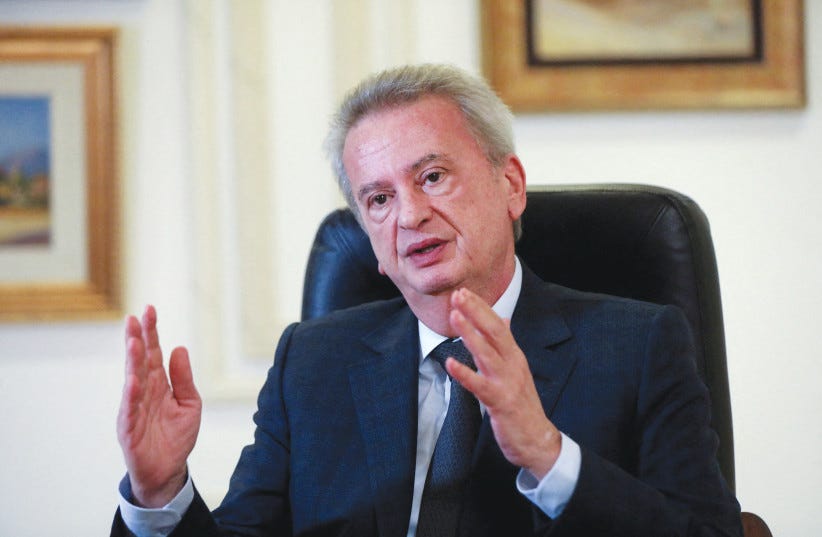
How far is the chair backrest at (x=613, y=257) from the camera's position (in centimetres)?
158

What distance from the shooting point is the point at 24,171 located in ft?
8.73

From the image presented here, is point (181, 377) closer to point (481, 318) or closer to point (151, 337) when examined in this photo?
point (151, 337)

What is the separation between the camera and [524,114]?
2643mm

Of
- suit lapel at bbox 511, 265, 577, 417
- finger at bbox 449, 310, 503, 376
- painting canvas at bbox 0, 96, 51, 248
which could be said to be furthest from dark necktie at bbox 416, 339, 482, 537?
painting canvas at bbox 0, 96, 51, 248

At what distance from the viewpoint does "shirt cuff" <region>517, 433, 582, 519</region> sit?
1.20m

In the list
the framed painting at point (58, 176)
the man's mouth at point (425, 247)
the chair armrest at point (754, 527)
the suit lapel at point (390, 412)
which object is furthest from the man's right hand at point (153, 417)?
the framed painting at point (58, 176)

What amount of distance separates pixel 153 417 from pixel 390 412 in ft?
1.35

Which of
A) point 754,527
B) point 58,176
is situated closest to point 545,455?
point 754,527

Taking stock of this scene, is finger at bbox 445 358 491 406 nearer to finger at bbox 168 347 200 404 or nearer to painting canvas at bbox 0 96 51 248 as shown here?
finger at bbox 168 347 200 404

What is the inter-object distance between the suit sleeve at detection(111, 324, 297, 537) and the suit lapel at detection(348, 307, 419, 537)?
0.52ft

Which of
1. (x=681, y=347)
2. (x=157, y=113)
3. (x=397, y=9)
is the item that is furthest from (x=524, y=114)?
(x=681, y=347)

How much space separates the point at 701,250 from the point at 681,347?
0.24 m

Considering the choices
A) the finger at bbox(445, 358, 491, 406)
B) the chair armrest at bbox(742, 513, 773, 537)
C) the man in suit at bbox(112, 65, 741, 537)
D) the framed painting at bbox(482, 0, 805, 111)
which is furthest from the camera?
the framed painting at bbox(482, 0, 805, 111)

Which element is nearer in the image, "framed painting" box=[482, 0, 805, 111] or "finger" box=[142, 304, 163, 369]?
"finger" box=[142, 304, 163, 369]
